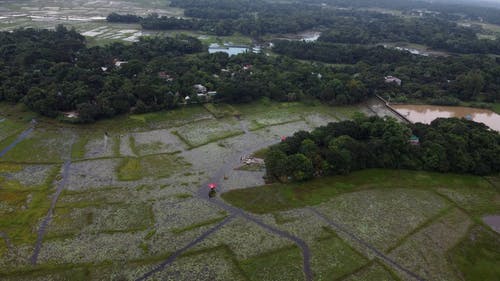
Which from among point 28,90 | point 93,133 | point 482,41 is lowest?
point 93,133

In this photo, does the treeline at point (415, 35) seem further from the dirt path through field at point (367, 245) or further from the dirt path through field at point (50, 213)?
the dirt path through field at point (50, 213)

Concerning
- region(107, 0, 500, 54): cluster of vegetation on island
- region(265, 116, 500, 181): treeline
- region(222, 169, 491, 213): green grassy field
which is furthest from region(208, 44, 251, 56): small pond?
region(222, 169, 491, 213): green grassy field

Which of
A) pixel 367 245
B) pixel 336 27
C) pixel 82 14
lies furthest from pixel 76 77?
pixel 336 27

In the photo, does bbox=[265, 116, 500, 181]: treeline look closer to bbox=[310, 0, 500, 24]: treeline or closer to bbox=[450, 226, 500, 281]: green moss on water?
bbox=[450, 226, 500, 281]: green moss on water

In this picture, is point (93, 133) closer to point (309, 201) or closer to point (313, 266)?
point (309, 201)

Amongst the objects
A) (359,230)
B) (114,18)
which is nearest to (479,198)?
(359,230)

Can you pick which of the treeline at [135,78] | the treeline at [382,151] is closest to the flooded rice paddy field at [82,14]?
the treeline at [135,78]

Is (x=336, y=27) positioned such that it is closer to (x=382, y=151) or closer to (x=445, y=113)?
(x=445, y=113)
